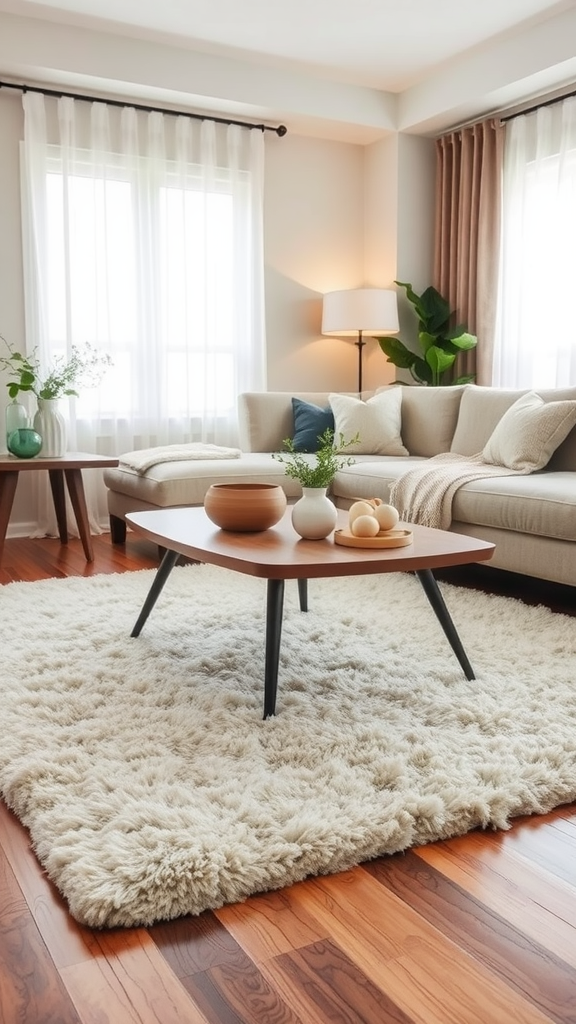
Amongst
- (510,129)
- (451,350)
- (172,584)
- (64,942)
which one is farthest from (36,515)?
(64,942)

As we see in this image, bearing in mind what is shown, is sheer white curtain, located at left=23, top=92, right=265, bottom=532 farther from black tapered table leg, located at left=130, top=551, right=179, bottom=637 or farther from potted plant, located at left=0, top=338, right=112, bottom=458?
black tapered table leg, located at left=130, top=551, right=179, bottom=637

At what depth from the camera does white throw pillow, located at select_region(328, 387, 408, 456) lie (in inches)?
179

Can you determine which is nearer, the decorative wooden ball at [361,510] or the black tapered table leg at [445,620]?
the black tapered table leg at [445,620]

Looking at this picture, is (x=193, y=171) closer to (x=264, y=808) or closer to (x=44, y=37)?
(x=44, y=37)

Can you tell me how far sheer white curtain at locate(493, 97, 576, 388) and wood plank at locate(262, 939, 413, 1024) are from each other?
398cm

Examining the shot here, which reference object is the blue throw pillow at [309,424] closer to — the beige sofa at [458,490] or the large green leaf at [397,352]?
the beige sofa at [458,490]

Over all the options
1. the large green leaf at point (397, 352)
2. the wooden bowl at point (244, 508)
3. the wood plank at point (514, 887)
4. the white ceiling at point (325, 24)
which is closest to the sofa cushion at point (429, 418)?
the large green leaf at point (397, 352)

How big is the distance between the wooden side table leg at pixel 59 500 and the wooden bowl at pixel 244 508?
2.07 meters

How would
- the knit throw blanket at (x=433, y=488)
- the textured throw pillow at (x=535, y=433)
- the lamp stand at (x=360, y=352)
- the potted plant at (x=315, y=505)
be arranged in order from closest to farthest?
the potted plant at (x=315, y=505)
the knit throw blanket at (x=433, y=488)
the textured throw pillow at (x=535, y=433)
the lamp stand at (x=360, y=352)

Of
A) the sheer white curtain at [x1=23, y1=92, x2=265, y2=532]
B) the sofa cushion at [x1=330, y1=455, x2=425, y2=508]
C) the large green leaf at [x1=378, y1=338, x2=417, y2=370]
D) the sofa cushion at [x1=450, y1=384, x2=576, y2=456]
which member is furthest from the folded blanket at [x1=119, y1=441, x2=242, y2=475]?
the large green leaf at [x1=378, y1=338, x2=417, y2=370]

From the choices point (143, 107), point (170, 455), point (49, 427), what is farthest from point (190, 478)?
point (143, 107)

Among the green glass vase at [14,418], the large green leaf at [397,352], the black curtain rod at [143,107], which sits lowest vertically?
the green glass vase at [14,418]

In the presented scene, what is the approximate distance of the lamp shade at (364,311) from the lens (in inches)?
203

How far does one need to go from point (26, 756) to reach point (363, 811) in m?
0.71
